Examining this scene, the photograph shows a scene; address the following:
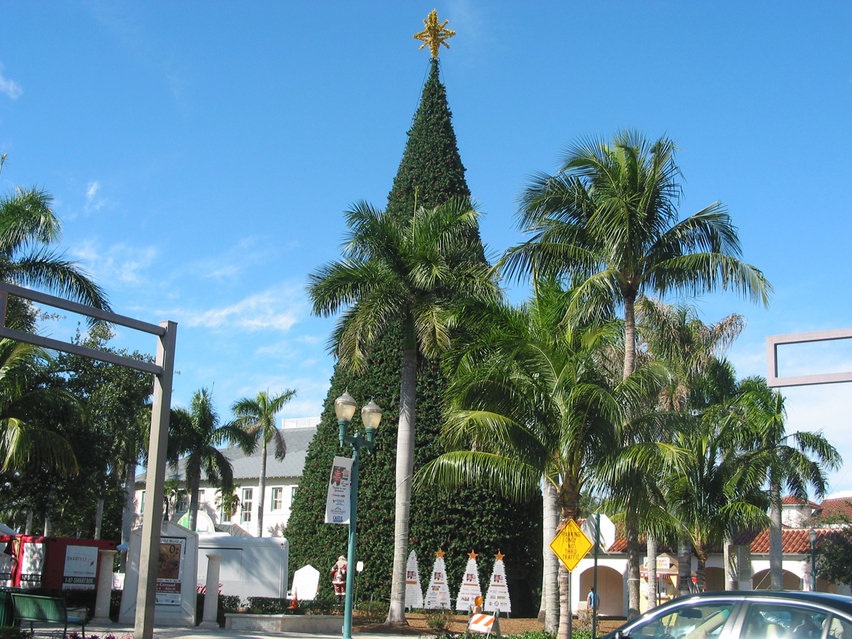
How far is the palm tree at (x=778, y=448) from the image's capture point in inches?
1107

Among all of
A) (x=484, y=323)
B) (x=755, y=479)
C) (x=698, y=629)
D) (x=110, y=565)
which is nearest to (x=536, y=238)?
(x=484, y=323)

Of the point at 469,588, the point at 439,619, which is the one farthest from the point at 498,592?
the point at 439,619

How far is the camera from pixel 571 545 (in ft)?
48.7

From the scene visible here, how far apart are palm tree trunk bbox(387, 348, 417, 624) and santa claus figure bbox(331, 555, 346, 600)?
2.25 metres

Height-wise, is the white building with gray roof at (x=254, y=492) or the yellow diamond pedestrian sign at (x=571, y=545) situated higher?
the white building with gray roof at (x=254, y=492)

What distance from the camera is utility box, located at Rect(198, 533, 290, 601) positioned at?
23.7 metres

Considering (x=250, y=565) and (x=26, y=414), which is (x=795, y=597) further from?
(x=26, y=414)

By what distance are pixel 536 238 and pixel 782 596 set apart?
46.1 ft

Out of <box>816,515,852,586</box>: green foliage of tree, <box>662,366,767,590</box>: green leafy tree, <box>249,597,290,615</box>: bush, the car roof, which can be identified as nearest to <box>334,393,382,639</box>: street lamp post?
<box>249,597,290,615</box>: bush

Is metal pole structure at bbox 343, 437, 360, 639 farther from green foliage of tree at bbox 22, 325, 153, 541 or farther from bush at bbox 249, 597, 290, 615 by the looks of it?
green foliage of tree at bbox 22, 325, 153, 541

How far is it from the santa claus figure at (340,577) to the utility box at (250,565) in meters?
1.42

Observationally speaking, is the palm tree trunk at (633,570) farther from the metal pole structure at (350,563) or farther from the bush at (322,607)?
the metal pole structure at (350,563)

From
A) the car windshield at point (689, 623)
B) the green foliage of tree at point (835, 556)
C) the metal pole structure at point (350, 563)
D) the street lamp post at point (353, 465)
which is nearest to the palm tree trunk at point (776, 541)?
the green foliage of tree at point (835, 556)

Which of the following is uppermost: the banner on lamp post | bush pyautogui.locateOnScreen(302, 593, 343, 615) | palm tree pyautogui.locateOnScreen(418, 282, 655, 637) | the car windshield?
palm tree pyautogui.locateOnScreen(418, 282, 655, 637)
